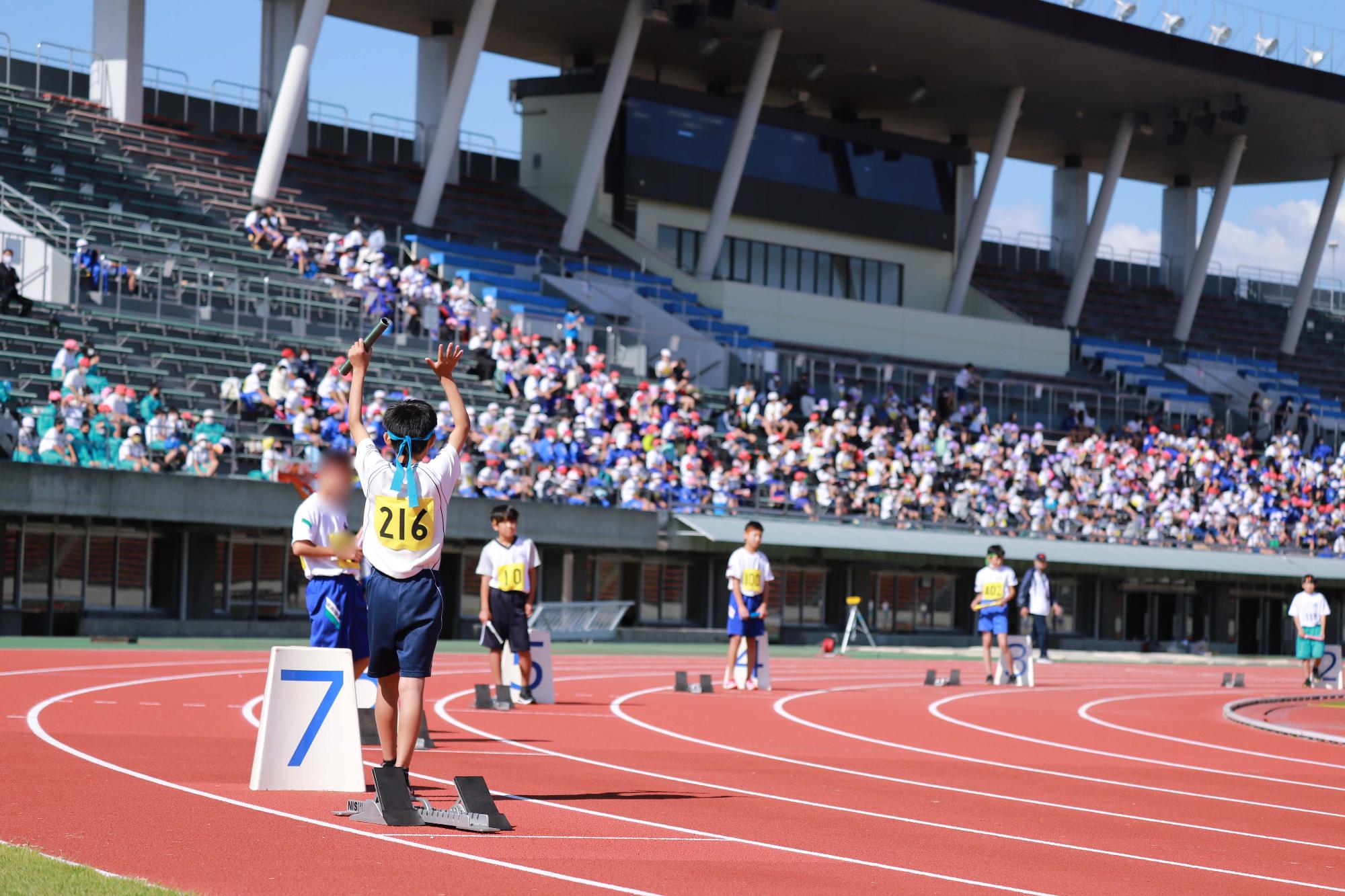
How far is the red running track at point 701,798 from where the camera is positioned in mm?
8305

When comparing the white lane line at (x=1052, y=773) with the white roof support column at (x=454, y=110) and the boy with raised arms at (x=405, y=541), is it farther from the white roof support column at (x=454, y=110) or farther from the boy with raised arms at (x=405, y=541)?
the white roof support column at (x=454, y=110)

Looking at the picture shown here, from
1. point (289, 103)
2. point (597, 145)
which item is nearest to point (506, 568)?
point (289, 103)

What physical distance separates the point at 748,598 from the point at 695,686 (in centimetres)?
121

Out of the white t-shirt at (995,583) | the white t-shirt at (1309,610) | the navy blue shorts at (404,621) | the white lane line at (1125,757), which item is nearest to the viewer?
the navy blue shorts at (404,621)

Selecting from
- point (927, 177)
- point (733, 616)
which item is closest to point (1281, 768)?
point (733, 616)

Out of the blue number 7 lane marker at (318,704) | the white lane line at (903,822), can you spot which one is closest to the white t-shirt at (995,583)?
the white lane line at (903,822)

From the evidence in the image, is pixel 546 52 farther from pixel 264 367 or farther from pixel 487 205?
pixel 264 367

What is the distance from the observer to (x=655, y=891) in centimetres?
773

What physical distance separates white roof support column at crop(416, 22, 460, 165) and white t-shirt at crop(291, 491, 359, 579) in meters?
40.3

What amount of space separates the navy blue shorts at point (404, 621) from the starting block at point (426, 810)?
0.58 m

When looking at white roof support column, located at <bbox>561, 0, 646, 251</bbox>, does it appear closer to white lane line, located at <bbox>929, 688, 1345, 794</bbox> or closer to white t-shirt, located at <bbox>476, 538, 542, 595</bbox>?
white lane line, located at <bbox>929, 688, 1345, 794</bbox>

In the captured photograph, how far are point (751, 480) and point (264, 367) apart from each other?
35.6 feet

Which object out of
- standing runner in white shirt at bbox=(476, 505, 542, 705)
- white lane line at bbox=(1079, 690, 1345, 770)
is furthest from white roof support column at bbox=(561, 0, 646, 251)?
standing runner in white shirt at bbox=(476, 505, 542, 705)

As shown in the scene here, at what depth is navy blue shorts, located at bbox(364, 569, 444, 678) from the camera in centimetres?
951
